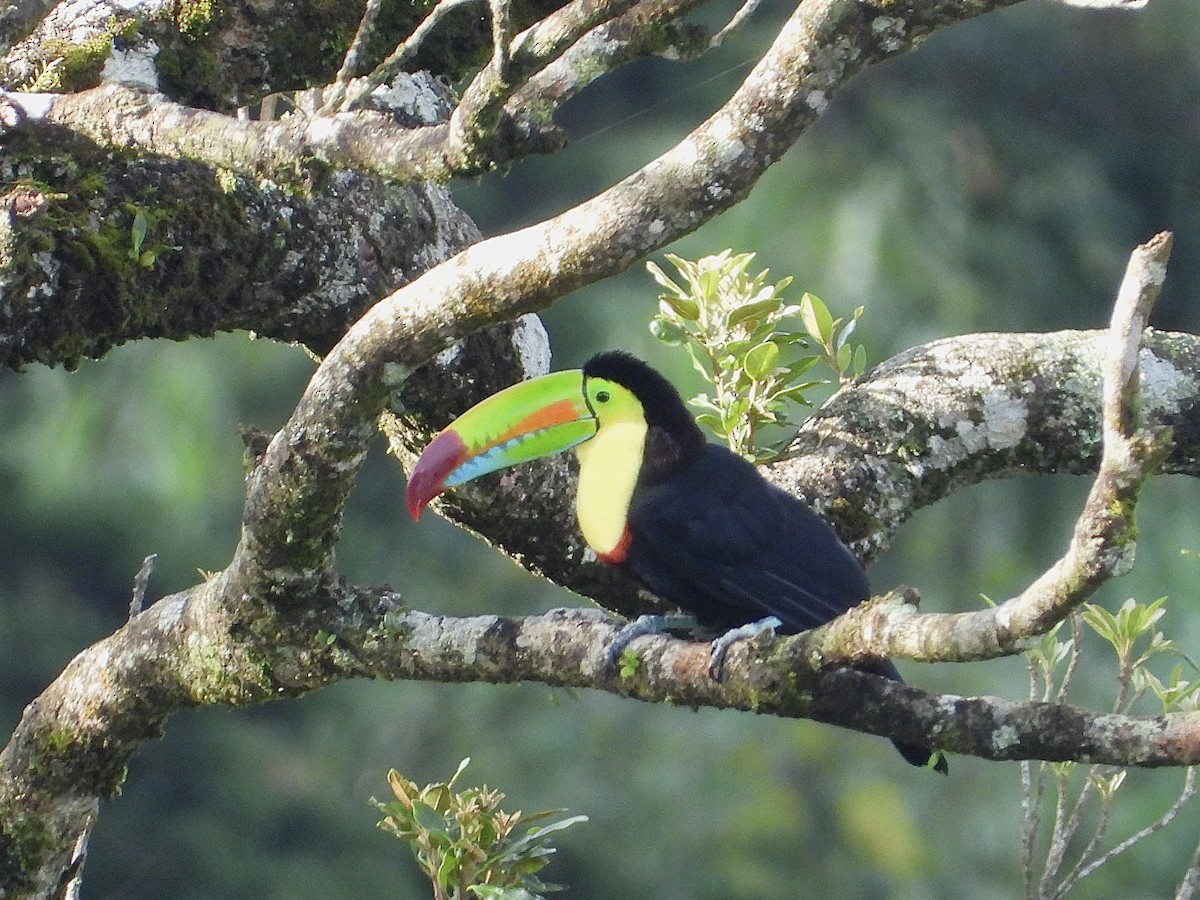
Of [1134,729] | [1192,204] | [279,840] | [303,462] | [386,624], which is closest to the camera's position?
[1134,729]

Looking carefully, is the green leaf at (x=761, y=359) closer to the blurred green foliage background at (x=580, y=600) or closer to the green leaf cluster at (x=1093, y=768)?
the green leaf cluster at (x=1093, y=768)

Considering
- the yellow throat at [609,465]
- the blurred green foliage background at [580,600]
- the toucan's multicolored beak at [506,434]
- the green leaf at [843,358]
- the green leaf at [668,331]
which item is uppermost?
the green leaf at [668,331]

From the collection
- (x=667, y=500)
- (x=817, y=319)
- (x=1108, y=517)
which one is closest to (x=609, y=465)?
(x=667, y=500)

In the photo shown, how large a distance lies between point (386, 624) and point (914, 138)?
14.6 ft

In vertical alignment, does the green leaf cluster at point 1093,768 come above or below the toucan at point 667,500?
below

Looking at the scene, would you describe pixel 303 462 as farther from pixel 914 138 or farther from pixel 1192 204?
pixel 1192 204

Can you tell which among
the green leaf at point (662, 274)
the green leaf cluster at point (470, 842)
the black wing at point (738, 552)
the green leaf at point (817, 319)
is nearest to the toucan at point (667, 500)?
the black wing at point (738, 552)

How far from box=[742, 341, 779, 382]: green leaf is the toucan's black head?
0.13m

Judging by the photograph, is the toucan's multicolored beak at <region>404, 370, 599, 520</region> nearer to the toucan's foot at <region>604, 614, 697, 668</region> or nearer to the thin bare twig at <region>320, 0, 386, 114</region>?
the toucan's foot at <region>604, 614, 697, 668</region>

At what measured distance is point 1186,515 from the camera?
5324 millimetres

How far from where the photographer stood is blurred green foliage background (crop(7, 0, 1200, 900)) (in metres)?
5.20

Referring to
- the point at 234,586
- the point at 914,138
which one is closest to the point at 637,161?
the point at 914,138

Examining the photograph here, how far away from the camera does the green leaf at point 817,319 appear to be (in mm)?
2414

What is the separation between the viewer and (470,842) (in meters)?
1.84
